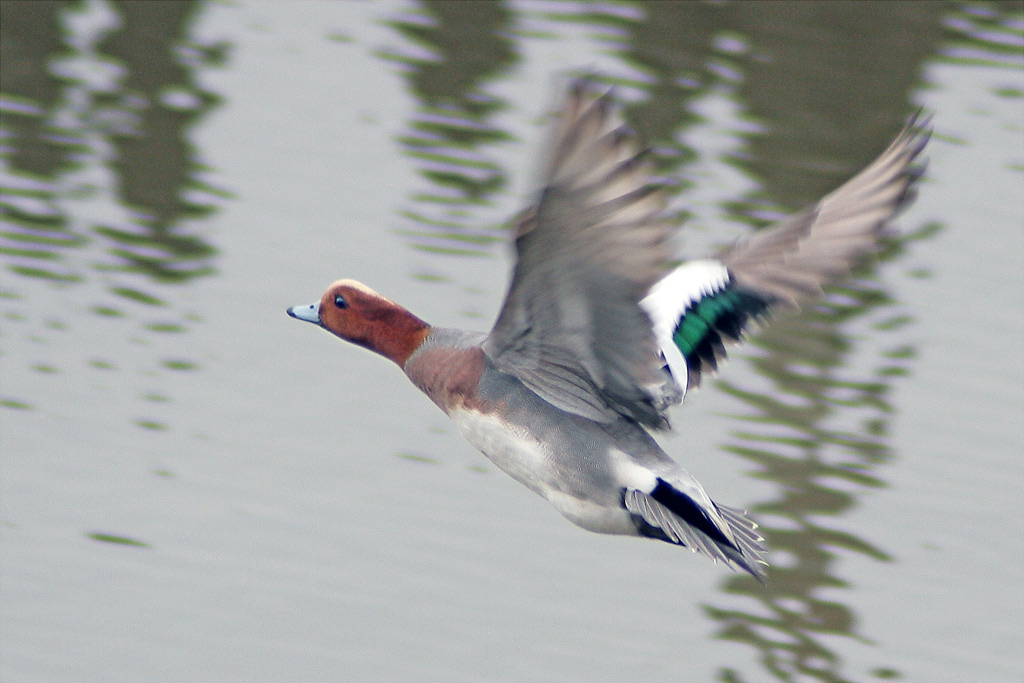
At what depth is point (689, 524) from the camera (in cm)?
415

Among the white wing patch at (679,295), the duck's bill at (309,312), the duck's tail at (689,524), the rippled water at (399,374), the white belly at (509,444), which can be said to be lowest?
the rippled water at (399,374)

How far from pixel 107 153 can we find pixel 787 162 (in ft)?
14.5

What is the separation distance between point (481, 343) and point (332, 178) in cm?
523

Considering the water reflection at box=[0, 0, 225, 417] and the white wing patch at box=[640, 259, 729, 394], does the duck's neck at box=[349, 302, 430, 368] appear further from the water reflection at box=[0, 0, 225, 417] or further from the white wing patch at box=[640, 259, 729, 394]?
the water reflection at box=[0, 0, 225, 417]

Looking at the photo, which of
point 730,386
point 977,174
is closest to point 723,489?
point 730,386

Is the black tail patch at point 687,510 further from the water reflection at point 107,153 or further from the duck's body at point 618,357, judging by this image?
the water reflection at point 107,153

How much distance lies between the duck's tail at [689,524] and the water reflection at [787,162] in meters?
1.97

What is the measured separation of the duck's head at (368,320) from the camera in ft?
15.1

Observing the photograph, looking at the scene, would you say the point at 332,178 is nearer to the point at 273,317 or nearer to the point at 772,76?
the point at 273,317

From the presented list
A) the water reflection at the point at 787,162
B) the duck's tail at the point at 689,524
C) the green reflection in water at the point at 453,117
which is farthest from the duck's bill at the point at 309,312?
the green reflection in water at the point at 453,117

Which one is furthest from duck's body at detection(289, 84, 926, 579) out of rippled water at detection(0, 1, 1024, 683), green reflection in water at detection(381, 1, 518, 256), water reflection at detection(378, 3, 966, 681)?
green reflection in water at detection(381, 1, 518, 256)

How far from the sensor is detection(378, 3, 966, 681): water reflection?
6.47m

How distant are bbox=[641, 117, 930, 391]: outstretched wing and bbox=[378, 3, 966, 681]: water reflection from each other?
6.74 feet

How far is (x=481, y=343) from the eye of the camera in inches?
168
